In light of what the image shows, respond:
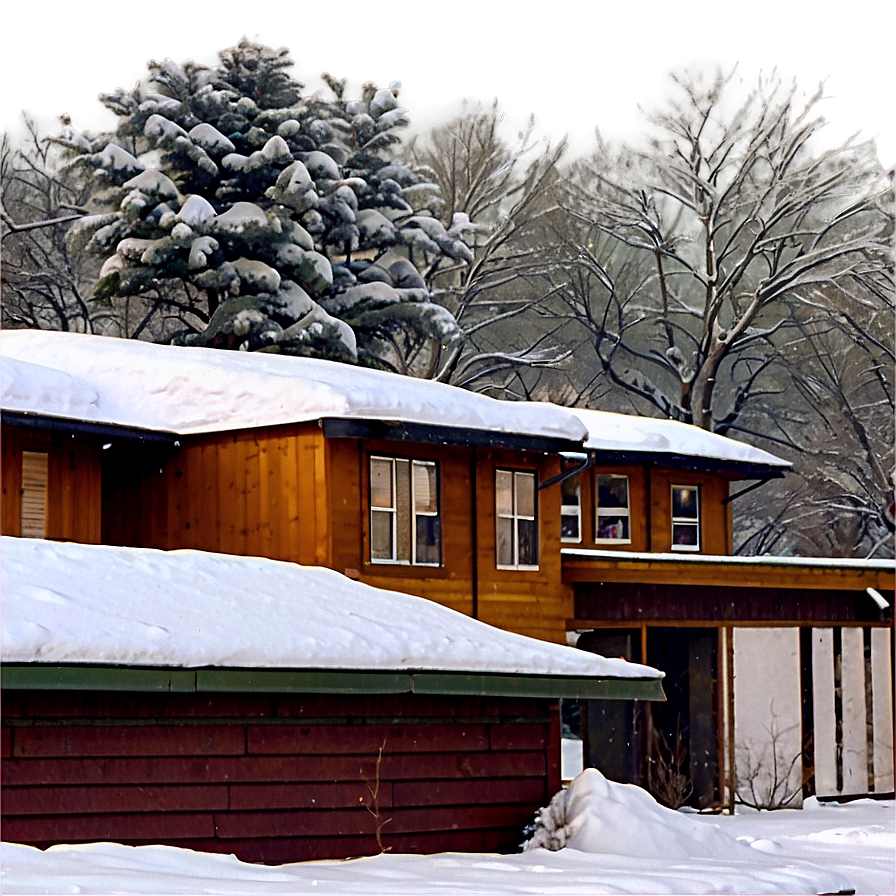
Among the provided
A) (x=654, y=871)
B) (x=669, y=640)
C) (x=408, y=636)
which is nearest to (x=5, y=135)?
(x=669, y=640)

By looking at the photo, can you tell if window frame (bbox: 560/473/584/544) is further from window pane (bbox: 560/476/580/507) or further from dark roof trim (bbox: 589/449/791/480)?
dark roof trim (bbox: 589/449/791/480)

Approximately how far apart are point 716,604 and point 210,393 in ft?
29.4

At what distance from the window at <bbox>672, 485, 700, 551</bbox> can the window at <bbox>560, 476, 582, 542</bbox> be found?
1.97 metres

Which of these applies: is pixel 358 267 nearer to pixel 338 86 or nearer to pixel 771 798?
pixel 338 86

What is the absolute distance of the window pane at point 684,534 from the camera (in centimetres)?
2884

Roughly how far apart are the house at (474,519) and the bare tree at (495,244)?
15.1 meters

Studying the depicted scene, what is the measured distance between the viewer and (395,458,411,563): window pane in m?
20.7

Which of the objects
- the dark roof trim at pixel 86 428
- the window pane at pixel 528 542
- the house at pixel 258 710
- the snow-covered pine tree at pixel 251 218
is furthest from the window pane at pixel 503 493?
the snow-covered pine tree at pixel 251 218

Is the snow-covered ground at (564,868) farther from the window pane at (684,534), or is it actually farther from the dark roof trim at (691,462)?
the window pane at (684,534)

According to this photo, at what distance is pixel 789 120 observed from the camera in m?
41.2

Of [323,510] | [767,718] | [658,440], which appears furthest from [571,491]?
[323,510]

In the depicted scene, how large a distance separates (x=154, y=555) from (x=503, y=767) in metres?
3.95

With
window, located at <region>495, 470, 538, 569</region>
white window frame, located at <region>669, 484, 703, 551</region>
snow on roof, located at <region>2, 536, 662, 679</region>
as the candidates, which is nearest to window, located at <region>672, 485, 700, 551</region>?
white window frame, located at <region>669, 484, 703, 551</region>

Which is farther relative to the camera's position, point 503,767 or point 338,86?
point 338,86
